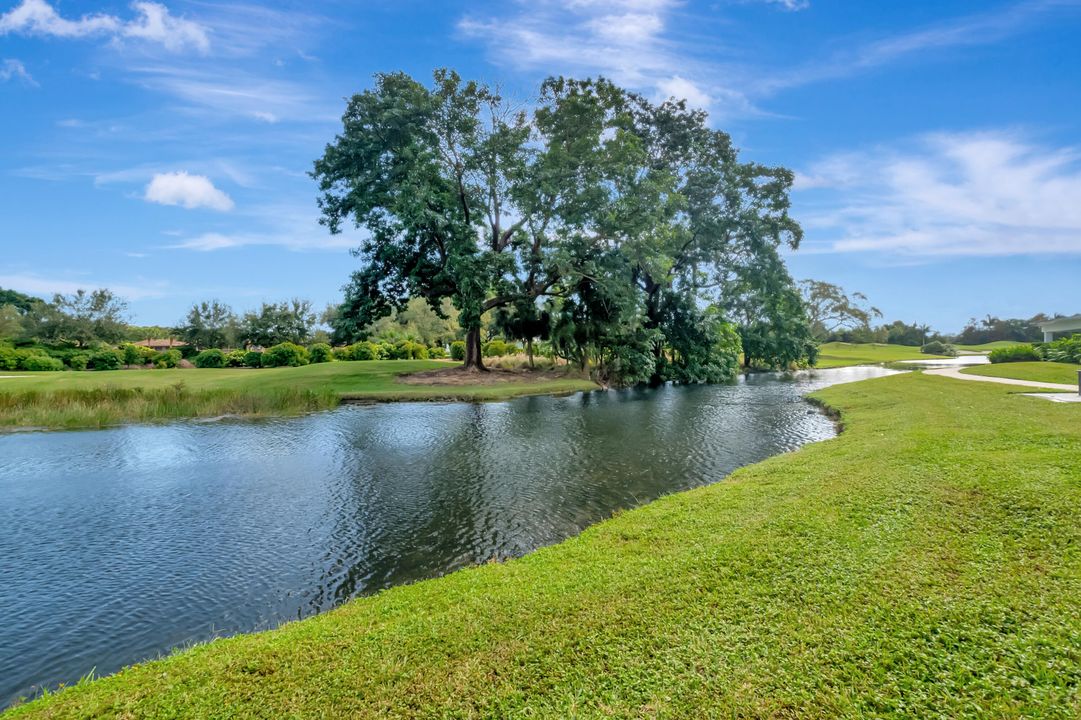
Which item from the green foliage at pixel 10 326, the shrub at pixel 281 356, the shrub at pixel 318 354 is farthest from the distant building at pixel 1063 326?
the green foliage at pixel 10 326

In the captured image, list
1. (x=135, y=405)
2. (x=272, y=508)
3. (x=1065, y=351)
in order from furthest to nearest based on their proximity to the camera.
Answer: (x=1065, y=351) → (x=135, y=405) → (x=272, y=508)

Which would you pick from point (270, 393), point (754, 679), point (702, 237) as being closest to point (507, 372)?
point (270, 393)

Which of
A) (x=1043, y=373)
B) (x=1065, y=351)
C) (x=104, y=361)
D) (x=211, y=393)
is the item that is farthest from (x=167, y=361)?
(x=1065, y=351)

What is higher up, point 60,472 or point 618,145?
point 618,145

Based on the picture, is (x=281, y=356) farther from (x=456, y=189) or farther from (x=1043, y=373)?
(x=1043, y=373)

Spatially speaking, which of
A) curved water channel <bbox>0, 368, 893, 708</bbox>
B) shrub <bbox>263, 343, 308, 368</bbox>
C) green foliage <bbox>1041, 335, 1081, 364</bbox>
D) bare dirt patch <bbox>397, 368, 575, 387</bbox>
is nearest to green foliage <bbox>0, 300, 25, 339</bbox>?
shrub <bbox>263, 343, 308, 368</bbox>

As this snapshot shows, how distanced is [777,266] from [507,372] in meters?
21.2

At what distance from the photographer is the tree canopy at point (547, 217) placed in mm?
27422

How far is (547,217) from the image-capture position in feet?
98.5

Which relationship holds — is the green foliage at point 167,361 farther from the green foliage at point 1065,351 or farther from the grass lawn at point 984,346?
the grass lawn at point 984,346

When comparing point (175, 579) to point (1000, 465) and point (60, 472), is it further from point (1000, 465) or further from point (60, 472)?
point (1000, 465)

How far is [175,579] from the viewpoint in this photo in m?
6.44

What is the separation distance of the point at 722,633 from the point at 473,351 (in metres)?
28.8

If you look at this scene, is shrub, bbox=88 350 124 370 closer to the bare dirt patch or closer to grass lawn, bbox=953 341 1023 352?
the bare dirt patch
